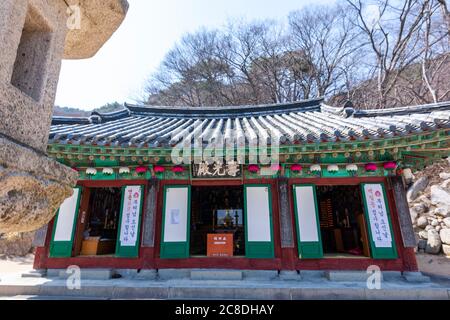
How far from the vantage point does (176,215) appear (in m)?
7.47

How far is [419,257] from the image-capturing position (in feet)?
35.9

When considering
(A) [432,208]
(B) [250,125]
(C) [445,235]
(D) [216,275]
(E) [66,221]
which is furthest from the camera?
(A) [432,208]

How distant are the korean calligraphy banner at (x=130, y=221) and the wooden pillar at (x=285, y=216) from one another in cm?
408

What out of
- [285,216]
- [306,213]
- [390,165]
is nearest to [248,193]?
[285,216]

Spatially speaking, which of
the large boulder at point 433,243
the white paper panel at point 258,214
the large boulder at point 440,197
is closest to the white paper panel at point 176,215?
the white paper panel at point 258,214

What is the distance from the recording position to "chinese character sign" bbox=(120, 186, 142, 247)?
732 centimetres

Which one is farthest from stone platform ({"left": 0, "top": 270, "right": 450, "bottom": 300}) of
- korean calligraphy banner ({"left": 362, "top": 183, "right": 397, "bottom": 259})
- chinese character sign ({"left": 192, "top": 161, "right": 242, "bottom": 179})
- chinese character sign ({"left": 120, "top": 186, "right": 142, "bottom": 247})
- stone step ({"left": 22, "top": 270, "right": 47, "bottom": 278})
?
chinese character sign ({"left": 192, "top": 161, "right": 242, "bottom": 179})

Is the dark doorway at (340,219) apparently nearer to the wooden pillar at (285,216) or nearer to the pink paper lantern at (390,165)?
the pink paper lantern at (390,165)

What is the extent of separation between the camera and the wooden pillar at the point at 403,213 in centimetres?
677

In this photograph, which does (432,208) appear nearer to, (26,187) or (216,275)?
(216,275)

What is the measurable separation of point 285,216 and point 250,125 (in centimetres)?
372

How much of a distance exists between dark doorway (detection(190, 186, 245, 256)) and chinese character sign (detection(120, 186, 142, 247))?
3.55 metres

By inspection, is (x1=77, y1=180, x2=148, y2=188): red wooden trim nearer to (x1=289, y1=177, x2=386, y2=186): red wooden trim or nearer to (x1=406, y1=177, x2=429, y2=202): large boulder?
(x1=289, y1=177, x2=386, y2=186): red wooden trim

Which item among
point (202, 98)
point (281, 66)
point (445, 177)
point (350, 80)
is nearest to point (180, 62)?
point (202, 98)
